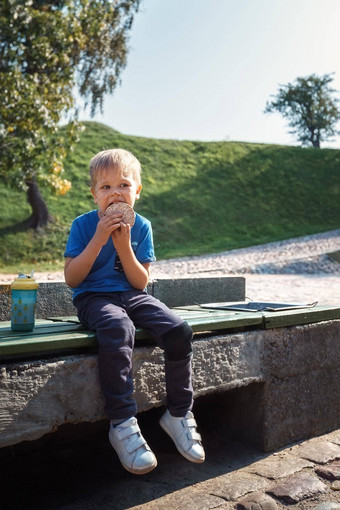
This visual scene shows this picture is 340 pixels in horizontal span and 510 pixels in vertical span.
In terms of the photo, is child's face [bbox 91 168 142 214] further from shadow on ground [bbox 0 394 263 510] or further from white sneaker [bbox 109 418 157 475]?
shadow on ground [bbox 0 394 263 510]

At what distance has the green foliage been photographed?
1220 centimetres

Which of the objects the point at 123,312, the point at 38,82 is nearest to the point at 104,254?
the point at 123,312

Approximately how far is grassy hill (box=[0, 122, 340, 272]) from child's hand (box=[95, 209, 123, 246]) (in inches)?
644

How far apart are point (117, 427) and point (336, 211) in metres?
27.0

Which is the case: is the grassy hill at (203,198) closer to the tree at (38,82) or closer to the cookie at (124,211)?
the tree at (38,82)

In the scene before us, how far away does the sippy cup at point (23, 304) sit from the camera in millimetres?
2697

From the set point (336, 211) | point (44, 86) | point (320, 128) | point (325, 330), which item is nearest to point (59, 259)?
point (44, 86)

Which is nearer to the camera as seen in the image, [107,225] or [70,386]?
[70,386]

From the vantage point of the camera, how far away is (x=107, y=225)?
107 inches

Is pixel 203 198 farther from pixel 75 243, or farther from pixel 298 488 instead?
pixel 298 488

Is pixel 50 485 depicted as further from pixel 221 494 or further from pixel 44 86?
pixel 44 86

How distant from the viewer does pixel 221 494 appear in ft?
8.82

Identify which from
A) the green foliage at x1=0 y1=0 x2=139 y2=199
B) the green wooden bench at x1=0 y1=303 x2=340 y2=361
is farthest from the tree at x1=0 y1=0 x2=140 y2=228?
the green wooden bench at x1=0 y1=303 x2=340 y2=361

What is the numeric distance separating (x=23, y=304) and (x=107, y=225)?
0.54 meters
